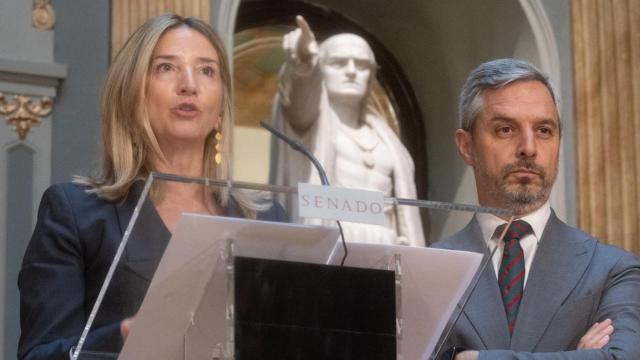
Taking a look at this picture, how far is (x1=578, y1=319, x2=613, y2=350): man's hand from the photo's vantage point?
276 centimetres

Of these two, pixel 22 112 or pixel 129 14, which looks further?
pixel 129 14

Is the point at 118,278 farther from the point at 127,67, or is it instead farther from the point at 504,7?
the point at 504,7

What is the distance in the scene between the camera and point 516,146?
10.1 ft

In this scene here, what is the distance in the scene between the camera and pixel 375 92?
7.18 m

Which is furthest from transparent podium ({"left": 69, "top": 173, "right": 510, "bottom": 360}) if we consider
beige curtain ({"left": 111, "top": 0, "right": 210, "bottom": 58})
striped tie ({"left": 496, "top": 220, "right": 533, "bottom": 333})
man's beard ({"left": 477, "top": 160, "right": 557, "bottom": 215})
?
beige curtain ({"left": 111, "top": 0, "right": 210, "bottom": 58})

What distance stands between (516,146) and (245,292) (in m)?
0.95

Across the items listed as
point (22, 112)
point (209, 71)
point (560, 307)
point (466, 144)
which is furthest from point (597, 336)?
point (22, 112)

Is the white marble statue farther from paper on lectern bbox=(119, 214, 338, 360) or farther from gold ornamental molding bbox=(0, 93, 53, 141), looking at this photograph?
paper on lectern bbox=(119, 214, 338, 360)

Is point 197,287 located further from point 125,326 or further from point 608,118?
point 608,118

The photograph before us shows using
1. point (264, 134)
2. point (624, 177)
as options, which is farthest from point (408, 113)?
point (624, 177)

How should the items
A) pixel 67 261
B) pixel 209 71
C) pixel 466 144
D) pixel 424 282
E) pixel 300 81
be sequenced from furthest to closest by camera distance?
pixel 300 81 → pixel 466 144 → pixel 209 71 → pixel 67 261 → pixel 424 282

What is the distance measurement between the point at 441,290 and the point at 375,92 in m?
4.72

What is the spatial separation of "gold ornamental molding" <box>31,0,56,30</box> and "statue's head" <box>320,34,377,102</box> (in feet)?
4.17

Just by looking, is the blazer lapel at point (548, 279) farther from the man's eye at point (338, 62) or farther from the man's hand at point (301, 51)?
the man's eye at point (338, 62)
